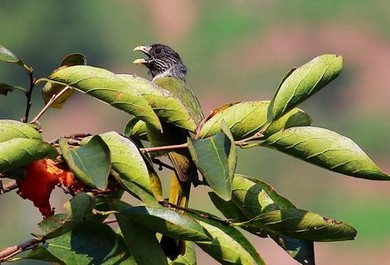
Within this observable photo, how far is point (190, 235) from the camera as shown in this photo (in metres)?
1.99

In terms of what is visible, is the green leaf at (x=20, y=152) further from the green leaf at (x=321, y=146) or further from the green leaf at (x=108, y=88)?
the green leaf at (x=321, y=146)

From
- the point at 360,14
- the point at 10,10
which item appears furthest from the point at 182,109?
the point at 360,14

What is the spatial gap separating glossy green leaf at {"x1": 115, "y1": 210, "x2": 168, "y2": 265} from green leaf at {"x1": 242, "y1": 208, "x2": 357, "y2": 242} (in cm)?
21

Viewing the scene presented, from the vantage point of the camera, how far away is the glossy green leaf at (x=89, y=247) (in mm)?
2025

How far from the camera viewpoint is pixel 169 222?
196cm

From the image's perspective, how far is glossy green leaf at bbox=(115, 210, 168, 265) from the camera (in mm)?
2021

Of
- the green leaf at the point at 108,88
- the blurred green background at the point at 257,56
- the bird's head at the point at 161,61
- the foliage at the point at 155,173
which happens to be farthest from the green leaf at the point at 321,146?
the blurred green background at the point at 257,56

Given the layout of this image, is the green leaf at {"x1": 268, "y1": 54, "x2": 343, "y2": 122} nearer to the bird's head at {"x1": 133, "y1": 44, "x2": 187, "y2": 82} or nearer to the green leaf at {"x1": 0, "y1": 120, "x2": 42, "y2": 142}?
the green leaf at {"x1": 0, "y1": 120, "x2": 42, "y2": 142}

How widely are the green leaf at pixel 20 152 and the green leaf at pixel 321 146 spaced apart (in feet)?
1.42

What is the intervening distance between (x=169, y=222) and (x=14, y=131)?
30 centimetres

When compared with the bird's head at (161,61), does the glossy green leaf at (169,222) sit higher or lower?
lower

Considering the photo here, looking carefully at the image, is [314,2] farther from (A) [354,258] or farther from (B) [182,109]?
(B) [182,109]

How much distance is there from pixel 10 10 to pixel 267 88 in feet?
23.1

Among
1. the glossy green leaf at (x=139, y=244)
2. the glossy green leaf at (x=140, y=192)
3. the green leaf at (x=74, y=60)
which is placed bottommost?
the glossy green leaf at (x=139, y=244)
